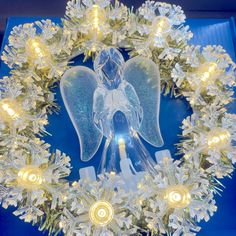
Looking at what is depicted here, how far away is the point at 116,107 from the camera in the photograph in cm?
89

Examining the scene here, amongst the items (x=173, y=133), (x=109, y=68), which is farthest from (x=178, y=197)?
(x=109, y=68)

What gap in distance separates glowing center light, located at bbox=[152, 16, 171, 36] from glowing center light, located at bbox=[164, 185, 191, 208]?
17.1 inches

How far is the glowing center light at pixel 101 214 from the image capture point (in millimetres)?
721

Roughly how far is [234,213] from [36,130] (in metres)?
0.53

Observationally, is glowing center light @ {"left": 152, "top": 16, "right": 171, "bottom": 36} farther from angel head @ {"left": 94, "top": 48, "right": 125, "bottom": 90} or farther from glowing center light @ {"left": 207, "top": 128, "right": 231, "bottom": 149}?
glowing center light @ {"left": 207, "top": 128, "right": 231, "bottom": 149}

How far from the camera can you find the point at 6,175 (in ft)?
2.53

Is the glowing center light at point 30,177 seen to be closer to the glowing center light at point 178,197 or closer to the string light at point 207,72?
the glowing center light at point 178,197

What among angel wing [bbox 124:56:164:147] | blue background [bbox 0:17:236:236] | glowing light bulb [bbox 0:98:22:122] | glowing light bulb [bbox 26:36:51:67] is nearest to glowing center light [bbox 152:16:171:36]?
angel wing [bbox 124:56:164:147]

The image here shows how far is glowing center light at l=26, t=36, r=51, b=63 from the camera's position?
93cm

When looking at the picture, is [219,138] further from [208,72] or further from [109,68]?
[109,68]

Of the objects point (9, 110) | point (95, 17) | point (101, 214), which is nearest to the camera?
point (101, 214)

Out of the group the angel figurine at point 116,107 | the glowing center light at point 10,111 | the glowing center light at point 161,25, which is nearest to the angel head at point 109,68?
the angel figurine at point 116,107

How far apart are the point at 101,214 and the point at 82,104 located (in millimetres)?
347

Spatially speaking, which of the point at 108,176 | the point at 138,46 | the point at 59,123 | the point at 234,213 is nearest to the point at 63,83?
the point at 59,123
